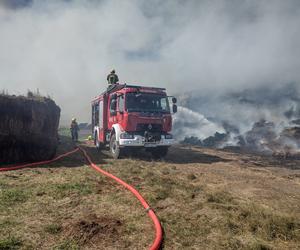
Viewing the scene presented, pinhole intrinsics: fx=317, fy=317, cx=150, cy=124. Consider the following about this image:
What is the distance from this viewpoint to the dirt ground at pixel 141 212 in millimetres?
4617

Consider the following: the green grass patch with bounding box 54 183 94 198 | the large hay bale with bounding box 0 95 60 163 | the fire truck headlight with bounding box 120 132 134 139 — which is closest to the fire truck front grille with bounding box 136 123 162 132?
the fire truck headlight with bounding box 120 132 134 139

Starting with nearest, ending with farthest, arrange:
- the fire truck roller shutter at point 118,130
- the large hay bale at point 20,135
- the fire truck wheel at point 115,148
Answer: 1. the large hay bale at point 20,135
2. the fire truck roller shutter at point 118,130
3. the fire truck wheel at point 115,148

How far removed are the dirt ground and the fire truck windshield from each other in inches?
173

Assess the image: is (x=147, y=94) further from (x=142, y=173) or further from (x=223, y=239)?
(x=223, y=239)

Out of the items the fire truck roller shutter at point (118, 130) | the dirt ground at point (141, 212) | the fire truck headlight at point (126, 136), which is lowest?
the dirt ground at point (141, 212)

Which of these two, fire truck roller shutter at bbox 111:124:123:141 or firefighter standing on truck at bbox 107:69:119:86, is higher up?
firefighter standing on truck at bbox 107:69:119:86

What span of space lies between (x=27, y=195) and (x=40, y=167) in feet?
13.3

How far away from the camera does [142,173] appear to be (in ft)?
32.6

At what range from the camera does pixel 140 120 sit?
13.2 m

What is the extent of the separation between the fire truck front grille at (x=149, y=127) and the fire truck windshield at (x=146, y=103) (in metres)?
0.64

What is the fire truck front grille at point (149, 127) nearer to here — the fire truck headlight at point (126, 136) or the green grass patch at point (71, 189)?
the fire truck headlight at point (126, 136)

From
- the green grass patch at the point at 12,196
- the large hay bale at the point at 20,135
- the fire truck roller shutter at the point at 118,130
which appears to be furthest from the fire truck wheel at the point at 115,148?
the green grass patch at the point at 12,196

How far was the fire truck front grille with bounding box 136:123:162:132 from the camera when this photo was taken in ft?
43.7

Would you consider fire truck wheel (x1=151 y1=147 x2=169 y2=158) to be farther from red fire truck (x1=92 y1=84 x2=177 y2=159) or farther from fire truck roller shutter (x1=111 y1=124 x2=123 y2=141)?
fire truck roller shutter (x1=111 y1=124 x2=123 y2=141)
